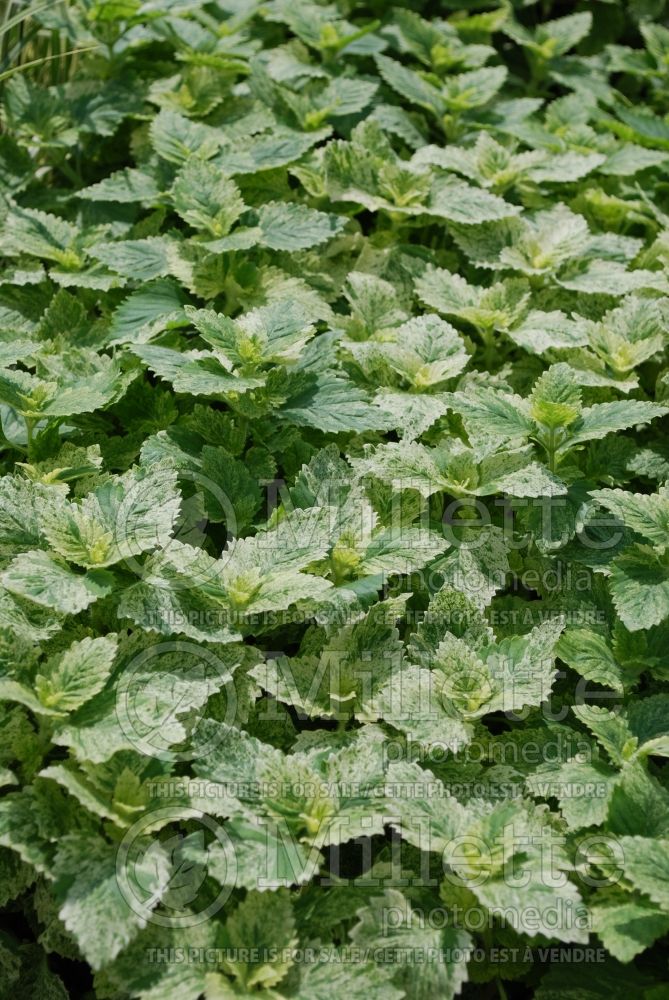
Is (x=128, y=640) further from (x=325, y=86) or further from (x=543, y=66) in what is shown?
(x=543, y=66)

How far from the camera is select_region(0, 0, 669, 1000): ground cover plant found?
158cm

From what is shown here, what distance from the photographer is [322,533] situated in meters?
1.90

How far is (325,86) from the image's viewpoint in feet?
10.5

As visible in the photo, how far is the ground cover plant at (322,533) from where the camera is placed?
1.58 meters

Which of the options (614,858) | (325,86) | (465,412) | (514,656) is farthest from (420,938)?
(325,86)

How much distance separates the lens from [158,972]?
1492 millimetres

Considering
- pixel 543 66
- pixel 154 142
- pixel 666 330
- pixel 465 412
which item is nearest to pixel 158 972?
pixel 465 412

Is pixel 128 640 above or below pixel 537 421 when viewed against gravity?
below

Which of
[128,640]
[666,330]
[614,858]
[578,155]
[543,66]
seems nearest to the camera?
[614,858]

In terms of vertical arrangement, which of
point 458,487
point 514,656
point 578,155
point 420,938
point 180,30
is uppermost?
point 180,30

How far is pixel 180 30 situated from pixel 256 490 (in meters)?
1.85

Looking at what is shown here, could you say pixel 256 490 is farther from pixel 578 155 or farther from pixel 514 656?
pixel 578 155

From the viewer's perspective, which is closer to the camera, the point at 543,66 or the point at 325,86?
the point at 325,86

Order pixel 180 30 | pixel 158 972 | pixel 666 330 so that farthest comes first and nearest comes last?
pixel 180 30, pixel 666 330, pixel 158 972
